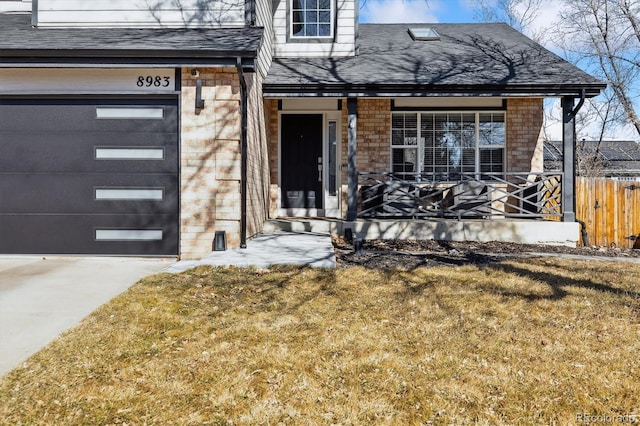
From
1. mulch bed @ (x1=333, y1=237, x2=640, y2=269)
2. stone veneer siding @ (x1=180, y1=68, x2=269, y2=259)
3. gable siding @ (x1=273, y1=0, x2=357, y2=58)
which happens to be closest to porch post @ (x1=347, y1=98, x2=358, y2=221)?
mulch bed @ (x1=333, y1=237, x2=640, y2=269)

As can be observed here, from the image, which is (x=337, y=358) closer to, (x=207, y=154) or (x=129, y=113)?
(x=207, y=154)

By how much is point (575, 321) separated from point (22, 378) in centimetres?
410

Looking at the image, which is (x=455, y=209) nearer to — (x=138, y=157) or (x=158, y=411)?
(x=138, y=157)

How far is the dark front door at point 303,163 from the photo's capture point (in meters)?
9.50

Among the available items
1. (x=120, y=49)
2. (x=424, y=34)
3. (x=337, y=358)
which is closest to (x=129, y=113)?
(x=120, y=49)

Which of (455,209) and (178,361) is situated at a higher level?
(455,209)

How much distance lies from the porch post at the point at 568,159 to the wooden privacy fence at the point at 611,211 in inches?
79.8

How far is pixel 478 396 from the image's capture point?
7.53ft

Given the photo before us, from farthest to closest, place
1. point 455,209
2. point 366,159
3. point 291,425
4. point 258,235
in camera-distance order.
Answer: point 366,159, point 455,209, point 258,235, point 291,425

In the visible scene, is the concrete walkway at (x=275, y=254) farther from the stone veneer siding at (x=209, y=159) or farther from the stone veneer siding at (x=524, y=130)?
the stone veneer siding at (x=524, y=130)

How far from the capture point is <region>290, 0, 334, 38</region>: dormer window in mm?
9789

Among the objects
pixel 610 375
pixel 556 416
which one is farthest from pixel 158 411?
pixel 610 375

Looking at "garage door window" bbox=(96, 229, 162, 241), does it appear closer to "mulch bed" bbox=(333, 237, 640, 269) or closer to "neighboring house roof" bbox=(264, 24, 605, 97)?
"mulch bed" bbox=(333, 237, 640, 269)

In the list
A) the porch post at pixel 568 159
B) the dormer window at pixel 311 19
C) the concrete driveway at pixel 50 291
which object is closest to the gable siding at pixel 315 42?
the dormer window at pixel 311 19
